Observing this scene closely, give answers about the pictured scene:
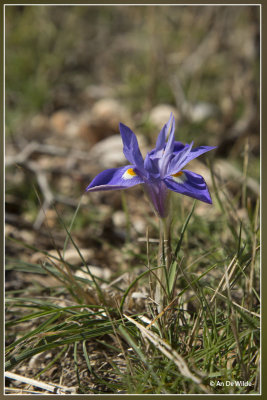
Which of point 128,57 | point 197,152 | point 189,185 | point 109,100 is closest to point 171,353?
point 189,185

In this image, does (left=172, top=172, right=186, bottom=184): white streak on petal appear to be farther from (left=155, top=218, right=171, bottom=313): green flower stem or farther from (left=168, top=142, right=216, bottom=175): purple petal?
(left=155, top=218, right=171, bottom=313): green flower stem

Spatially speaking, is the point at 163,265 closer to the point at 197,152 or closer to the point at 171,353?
the point at 171,353

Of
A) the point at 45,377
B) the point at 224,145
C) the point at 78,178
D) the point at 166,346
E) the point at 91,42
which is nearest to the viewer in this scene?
the point at 166,346

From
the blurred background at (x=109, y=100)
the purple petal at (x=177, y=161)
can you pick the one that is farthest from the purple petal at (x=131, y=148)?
the blurred background at (x=109, y=100)

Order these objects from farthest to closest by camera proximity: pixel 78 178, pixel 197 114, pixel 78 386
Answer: pixel 197 114 → pixel 78 178 → pixel 78 386

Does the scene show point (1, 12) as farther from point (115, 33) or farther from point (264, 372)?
point (115, 33)

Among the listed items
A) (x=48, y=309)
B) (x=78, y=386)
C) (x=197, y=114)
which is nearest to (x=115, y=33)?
(x=197, y=114)

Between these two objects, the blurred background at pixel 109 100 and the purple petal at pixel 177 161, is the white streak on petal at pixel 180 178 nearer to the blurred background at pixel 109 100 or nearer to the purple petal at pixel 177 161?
the purple petal at pixel 177 161
